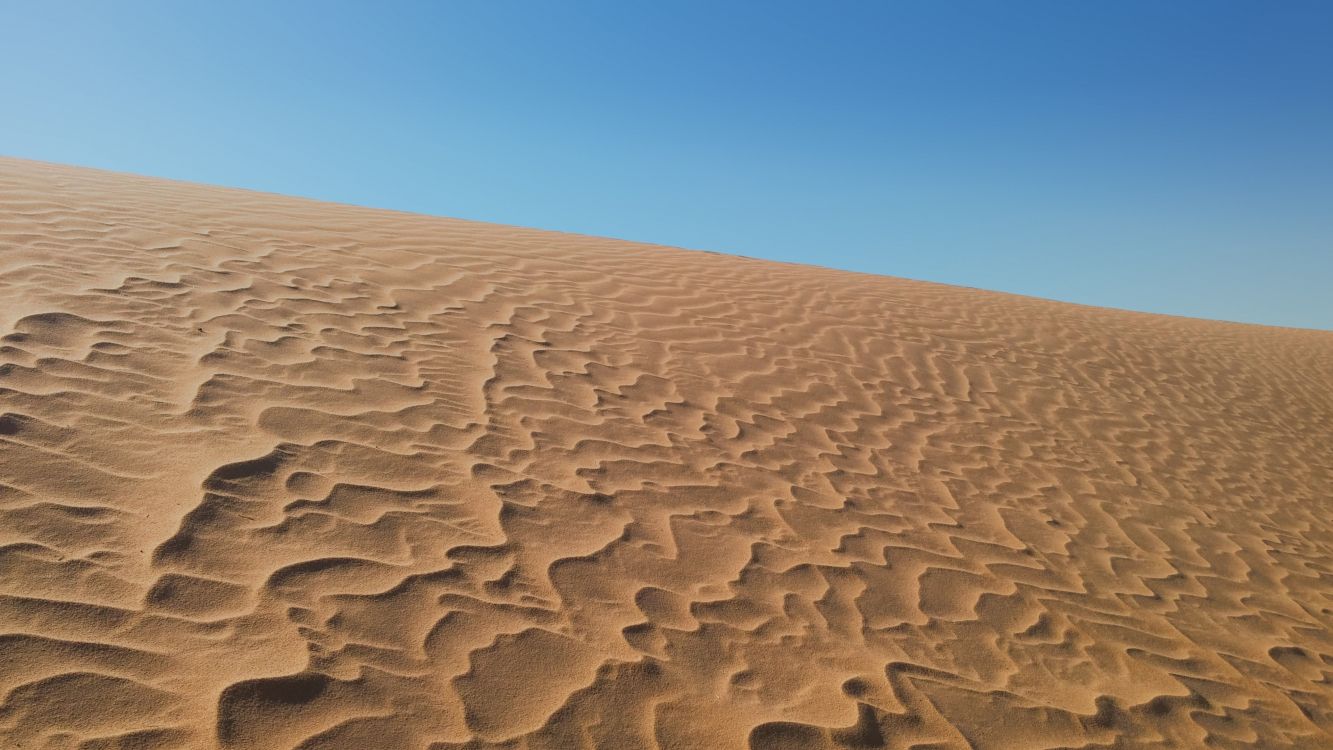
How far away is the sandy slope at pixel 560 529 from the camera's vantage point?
8.50ft

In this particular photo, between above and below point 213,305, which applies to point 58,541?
below

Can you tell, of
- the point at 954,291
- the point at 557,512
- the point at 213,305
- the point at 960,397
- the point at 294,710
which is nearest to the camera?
the point at 294,710

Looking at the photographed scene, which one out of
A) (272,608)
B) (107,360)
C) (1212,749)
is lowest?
(1212,749)

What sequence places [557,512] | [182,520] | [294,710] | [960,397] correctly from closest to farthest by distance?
[294,710]
[182,520]
[557,512]
[960,397]

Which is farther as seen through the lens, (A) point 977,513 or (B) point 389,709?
(A) point 977,513

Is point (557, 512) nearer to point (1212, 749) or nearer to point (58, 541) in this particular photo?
point (58, 541)

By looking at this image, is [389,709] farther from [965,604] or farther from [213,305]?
[213,305]

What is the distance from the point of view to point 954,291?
1315 cm

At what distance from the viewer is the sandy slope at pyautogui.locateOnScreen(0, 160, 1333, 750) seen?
2592mm

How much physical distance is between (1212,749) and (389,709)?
3.05 m

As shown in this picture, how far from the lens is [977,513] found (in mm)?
4906

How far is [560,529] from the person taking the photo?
3.66m

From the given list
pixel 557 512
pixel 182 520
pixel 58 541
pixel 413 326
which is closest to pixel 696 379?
pixel 413 326

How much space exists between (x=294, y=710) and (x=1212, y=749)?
130 inches
